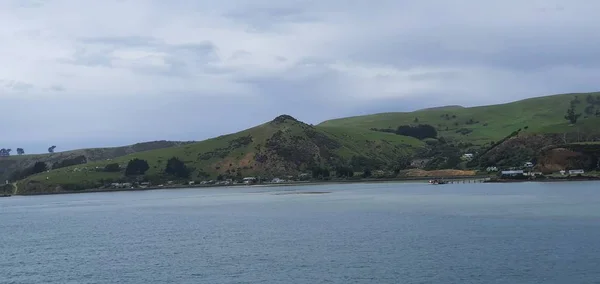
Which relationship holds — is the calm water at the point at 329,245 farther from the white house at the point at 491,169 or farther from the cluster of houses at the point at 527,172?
the white house at the point at 491,169

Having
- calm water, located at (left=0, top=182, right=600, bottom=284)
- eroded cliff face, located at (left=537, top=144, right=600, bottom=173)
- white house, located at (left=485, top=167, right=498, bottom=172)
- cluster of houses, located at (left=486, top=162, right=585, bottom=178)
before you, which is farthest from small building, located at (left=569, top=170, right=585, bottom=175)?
calm water, located at (left=0, top=182, right=600, bottom=284)

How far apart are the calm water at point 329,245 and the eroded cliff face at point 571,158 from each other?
60299 mm

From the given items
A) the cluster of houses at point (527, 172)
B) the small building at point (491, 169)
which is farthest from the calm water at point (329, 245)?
the small building at point (491, 169)

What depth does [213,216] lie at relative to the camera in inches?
4166

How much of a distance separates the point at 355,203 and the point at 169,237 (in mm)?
47227

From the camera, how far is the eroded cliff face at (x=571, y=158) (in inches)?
6481

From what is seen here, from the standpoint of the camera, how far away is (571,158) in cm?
16712

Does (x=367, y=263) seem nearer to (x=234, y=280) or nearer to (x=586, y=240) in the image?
(x=234, y=280)

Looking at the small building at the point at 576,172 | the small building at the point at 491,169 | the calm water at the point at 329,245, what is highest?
the small building at the point at 491,169

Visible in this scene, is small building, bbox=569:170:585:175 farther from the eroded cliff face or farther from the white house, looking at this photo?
the white house

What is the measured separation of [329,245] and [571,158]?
389 feet

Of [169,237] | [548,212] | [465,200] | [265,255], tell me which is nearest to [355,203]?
[465,200]

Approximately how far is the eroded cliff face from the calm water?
60299 millimetres

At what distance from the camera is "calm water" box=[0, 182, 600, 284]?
51219 mm
